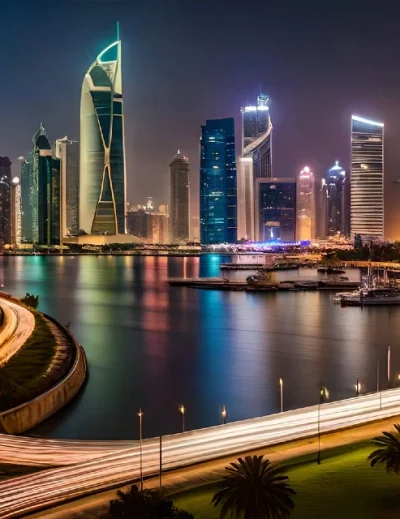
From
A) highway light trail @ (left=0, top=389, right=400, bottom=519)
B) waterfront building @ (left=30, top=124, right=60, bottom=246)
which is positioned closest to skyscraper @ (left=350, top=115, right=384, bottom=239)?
waterfront building @ (left=30, top=124, right=60, bottom=246)

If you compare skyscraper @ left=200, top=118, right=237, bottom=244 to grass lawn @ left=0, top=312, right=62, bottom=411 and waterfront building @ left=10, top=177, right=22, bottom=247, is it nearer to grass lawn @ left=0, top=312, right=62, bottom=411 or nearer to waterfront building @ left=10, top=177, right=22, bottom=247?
waterfront building @ left=10, top=177, right=22, bottom=247

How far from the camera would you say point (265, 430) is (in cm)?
669

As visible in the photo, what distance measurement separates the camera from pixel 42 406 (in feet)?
25.9

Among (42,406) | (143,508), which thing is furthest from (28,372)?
(143,508)

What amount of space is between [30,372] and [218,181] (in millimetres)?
68144

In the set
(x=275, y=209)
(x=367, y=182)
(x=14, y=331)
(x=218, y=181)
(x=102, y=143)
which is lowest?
(x=14, y=331)

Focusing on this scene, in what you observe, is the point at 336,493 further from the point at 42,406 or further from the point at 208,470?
the point at 42,406

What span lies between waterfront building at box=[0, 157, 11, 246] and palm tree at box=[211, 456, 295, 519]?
78.4 m

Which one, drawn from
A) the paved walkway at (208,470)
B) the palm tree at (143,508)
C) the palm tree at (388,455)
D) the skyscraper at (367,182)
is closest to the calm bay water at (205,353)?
the paved walkway at (208,470)

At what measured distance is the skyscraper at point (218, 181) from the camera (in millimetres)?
75688

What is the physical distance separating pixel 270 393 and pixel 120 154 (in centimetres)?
5207

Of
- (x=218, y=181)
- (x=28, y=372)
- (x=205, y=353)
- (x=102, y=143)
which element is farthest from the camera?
(x=218, y=181)

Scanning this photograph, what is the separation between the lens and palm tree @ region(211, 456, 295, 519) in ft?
15.4

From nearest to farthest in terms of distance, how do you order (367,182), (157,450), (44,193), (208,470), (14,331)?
1. (208,470)
2. (157,450)
3. (14,331)
4. (367,182)
5. (44,193)
